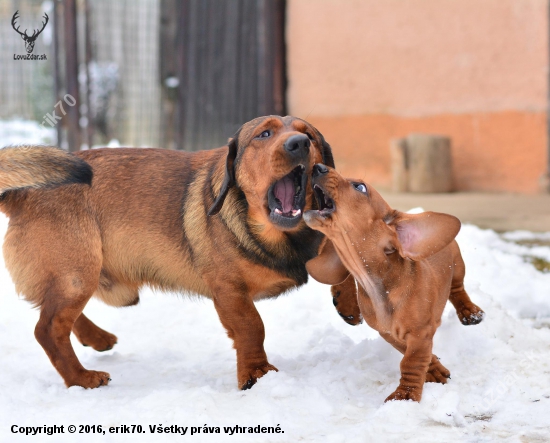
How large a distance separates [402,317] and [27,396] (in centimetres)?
177

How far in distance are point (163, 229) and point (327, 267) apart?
0.99 meters

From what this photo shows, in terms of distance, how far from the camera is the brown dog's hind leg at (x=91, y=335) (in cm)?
409

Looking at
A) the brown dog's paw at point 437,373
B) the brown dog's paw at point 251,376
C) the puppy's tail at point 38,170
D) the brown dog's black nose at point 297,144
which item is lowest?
the brown dog's paw at point 251,376

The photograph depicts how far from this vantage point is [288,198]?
353 centimetres

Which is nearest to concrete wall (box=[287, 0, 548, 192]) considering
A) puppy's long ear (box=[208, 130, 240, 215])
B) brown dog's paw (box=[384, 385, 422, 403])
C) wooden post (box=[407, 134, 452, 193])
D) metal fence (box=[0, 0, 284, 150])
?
wooden post (box=[407, 134, 452, 193])

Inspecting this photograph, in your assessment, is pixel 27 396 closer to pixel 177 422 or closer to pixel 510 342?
pixel 177 422

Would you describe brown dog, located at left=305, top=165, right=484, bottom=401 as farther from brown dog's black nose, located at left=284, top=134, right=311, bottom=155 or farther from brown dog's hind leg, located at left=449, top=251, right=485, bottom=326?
brown dog's hind leg, located at left=449, top=251, right=485, bottom=326

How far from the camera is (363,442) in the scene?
257 cm

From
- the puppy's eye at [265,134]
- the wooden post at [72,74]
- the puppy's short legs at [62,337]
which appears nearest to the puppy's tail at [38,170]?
the puppy's short legs at [62,337]

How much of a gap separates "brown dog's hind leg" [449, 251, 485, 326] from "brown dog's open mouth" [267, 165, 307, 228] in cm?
86

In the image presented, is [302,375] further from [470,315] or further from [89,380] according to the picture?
[89,380]

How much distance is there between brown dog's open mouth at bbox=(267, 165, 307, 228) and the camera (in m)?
3.38

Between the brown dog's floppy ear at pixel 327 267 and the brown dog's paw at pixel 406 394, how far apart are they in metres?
0.65

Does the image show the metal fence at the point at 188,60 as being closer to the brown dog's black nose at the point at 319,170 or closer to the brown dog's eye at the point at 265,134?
the brown dog's eye at the point at 265,134
